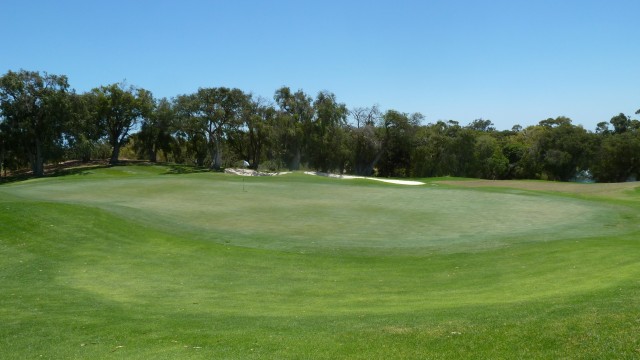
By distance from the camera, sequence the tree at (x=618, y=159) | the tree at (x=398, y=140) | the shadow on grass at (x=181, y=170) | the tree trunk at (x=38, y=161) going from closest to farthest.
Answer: the shadow on grass at (x=181, y=170) < the tree trunk at (x=38, y=161) < the tree at (x=618, y=159) < the tree at (x=398, y=140)

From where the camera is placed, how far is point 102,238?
21.6 m

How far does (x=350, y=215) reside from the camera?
28375 mm

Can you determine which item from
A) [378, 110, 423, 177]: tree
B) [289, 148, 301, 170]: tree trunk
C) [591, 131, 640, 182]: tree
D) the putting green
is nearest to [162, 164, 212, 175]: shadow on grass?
[289, 148, 301, 170]: tree trunk

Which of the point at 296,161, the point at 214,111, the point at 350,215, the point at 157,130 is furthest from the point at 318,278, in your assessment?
the point at 157,130

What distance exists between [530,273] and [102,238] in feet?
51.2

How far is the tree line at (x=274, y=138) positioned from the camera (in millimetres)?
67625

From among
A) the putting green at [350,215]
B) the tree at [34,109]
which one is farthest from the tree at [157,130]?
the putting green at [350,215]

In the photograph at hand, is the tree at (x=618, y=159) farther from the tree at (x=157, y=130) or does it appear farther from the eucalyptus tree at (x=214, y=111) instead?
the tree at (x=157, y=130)

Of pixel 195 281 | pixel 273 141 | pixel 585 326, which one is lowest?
pixel 195 281

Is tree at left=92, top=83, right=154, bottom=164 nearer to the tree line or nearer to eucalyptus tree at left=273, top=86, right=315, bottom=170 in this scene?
the tree line

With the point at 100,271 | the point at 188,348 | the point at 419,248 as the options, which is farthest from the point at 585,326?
the point at 100,271

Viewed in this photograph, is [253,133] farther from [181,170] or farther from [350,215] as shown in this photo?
[350,215]

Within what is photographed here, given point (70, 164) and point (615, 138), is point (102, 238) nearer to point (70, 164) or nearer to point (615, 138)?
point (70, 164)

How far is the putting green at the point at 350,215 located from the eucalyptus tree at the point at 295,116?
37.8m
